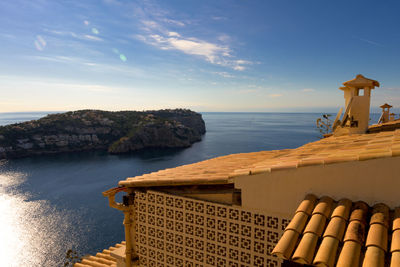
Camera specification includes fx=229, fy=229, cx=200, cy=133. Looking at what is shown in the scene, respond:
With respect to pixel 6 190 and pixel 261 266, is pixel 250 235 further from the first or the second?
pixel 6 190

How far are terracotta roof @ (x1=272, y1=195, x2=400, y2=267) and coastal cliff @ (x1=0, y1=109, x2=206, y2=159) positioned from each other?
103242 millimetres

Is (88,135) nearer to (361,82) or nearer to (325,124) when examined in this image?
(325,124)

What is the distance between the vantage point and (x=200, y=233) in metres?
5.44

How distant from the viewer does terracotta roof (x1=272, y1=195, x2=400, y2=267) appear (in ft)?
7.80

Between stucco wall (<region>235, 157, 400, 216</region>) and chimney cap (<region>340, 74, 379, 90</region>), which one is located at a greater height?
chimney cap (<region>340, 74, 379, 90</region>)

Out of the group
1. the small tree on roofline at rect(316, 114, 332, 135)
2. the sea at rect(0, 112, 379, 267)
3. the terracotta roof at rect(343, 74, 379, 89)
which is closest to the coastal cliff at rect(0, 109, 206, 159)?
the sea at rect(0, 112, 379, 267)

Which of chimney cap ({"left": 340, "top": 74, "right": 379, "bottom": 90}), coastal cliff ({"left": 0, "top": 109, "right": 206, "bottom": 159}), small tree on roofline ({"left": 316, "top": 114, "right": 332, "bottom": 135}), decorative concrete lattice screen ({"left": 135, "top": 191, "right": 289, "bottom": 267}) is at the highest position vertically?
chimney cap ({"left": 340, "top": 74, "right": 379, "bottom": 90})

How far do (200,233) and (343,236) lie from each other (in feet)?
11.0

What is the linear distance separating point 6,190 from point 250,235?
238 feet

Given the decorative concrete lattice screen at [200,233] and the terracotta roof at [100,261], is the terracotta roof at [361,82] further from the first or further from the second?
the terracotta roof at [100,261]

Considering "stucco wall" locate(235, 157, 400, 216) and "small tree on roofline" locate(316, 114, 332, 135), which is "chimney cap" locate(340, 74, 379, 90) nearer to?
"small tree on roofline" locate(316, 114, 332, 135)

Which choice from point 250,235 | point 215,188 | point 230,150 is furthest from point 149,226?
point 230,150

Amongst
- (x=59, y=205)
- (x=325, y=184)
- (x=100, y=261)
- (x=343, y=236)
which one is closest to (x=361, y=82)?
(x=325, y=184)

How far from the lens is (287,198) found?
407 centimetres
